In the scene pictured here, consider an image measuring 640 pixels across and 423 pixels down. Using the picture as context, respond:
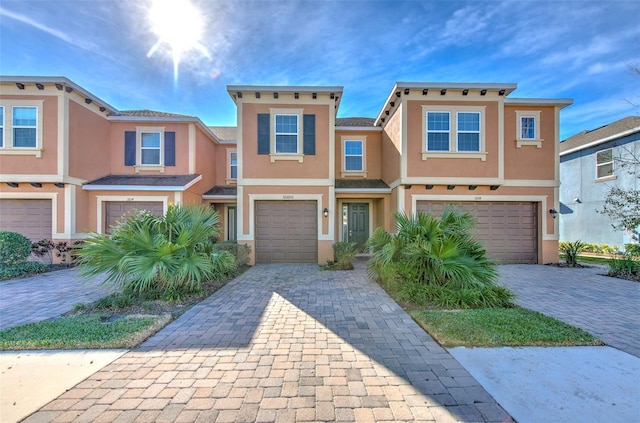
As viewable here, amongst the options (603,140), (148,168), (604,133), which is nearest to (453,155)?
(603,140)

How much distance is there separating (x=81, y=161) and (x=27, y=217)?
9.30 feet

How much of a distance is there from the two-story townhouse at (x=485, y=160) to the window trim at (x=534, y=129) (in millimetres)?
35

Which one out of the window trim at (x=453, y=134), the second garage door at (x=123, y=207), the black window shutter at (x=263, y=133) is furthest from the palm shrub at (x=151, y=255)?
the window trim at (x=453, y=134)

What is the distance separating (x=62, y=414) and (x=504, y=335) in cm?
497

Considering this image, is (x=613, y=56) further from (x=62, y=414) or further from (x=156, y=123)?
(x=156, y=123)

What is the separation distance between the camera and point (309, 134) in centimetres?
1083

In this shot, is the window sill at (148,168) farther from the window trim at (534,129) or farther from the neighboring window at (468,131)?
the window trim at (534,129)

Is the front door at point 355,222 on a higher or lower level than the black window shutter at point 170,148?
lower

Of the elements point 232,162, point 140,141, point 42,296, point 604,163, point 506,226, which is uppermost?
point 140,141

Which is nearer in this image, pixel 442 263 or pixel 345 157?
pixel 442 263

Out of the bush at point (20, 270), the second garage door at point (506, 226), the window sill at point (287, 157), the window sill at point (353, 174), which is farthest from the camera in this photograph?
the window sill at point (353, 174)

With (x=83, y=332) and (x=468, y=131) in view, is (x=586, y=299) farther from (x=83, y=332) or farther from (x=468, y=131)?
(x=83, y=332)

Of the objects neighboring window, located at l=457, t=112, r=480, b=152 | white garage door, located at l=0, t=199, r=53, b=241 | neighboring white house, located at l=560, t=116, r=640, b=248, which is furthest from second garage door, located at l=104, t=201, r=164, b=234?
neighboring white house, located at l=560, t=116, r=640, b=248

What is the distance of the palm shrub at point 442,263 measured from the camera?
5.46 m
